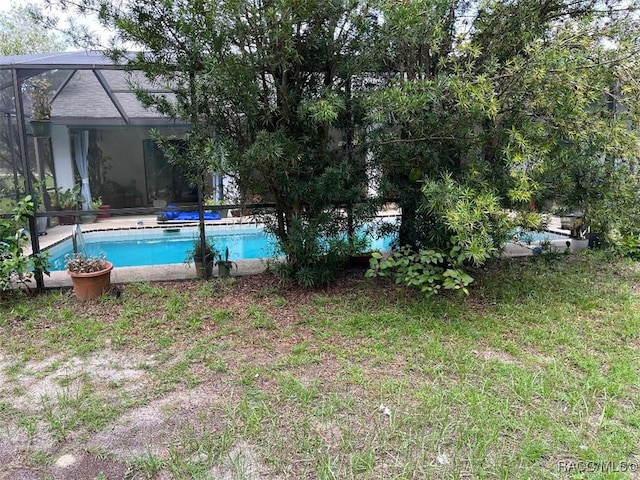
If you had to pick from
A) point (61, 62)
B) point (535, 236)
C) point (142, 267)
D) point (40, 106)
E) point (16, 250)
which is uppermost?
point (61, 62)

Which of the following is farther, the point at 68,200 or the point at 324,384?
the point at 68,200

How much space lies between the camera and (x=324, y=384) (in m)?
2.65

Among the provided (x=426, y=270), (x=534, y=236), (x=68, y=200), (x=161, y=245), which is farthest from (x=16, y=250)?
(x=534, y=236)

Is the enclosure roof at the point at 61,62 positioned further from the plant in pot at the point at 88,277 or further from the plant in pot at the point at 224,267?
the plant in pot at the point at 224,267

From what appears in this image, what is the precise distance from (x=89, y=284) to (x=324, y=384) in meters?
2.68

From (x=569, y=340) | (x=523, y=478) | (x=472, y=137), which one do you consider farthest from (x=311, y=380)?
(x=472, y=137)

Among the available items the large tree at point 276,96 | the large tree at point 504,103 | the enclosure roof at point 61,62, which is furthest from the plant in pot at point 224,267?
the enclosure roof at point 61,62

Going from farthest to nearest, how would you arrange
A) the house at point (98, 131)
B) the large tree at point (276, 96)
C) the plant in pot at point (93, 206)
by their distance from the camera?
1. the plant in pot at point (93, 206)
2. the house at point (98, 131)
3. the large tree at point (276, 96)

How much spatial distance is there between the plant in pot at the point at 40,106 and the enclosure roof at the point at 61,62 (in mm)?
211

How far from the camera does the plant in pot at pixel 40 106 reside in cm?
436

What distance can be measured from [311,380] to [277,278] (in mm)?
1947

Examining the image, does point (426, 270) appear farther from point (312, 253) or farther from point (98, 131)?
point (98, 131)

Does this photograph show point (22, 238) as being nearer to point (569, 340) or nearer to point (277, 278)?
point (277, 278)

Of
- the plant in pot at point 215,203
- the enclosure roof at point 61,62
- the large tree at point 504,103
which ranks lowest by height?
the plant in pot at point 215,203
